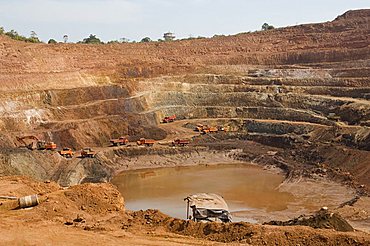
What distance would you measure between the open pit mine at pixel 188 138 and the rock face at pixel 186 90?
16 centimetres

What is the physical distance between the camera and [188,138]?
50.0 metres

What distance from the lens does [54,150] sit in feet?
133

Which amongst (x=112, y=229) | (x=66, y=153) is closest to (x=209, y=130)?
(x=66, y=153)

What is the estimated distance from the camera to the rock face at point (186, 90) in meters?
43.6

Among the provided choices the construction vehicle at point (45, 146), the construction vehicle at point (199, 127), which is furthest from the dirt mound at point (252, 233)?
the construction vehicle at point (199, 127)

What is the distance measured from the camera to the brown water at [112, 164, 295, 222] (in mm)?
30891

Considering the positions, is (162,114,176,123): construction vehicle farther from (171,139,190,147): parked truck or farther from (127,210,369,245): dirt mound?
(127,210,369,245): dirt mound

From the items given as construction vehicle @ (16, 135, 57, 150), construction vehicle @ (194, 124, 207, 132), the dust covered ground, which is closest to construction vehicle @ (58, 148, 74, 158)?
construction vehicle @ (16, 135, 57, 150)

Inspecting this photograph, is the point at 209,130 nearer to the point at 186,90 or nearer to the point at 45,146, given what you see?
the point at 186,90

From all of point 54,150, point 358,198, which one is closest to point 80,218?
point 358,198

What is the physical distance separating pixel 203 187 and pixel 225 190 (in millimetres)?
1798

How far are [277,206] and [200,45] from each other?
161 ft

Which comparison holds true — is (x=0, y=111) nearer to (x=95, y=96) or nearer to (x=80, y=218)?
(x=95, y=96)

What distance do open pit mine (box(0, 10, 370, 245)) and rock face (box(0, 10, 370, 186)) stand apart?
0.52 feet
